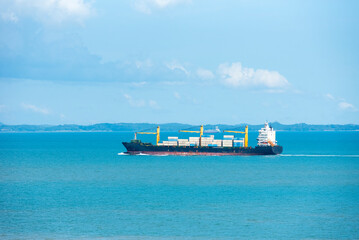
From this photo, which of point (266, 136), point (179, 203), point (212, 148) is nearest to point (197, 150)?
point (212, 148)

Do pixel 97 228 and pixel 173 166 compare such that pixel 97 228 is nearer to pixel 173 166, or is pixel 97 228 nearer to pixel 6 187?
pixel 6 187

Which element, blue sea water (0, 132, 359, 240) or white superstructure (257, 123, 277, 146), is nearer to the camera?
blue sea water (0, 132, 359, 240)

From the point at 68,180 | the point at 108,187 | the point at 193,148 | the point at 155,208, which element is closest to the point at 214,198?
the point at 155,208

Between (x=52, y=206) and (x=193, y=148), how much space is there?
75462 millimetres

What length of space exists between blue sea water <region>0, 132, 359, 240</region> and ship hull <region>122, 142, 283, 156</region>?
3331cm

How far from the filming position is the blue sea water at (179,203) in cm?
4294

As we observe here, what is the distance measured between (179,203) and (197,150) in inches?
2824

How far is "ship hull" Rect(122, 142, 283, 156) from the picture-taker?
124 m

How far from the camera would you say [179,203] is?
54906 millimetres

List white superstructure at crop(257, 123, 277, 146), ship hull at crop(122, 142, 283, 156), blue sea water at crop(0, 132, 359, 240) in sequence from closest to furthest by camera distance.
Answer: blue sea water at crop(0, 132, 359, 240) → ship hull at crop(122, 142, 283, 156) → white superstructure at crop(257, 123, 277, 146)

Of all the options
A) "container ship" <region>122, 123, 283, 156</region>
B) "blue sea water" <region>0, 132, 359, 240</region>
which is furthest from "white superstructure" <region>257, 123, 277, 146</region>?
"blue sea water" <region>0, 132, 359, 240</region>

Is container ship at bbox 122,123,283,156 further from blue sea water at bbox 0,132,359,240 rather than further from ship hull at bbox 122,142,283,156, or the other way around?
blue sea water at bbox 0,132,359,240

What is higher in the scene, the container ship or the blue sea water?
the container ship

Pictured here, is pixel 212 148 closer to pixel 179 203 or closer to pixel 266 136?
pixel 266 136
